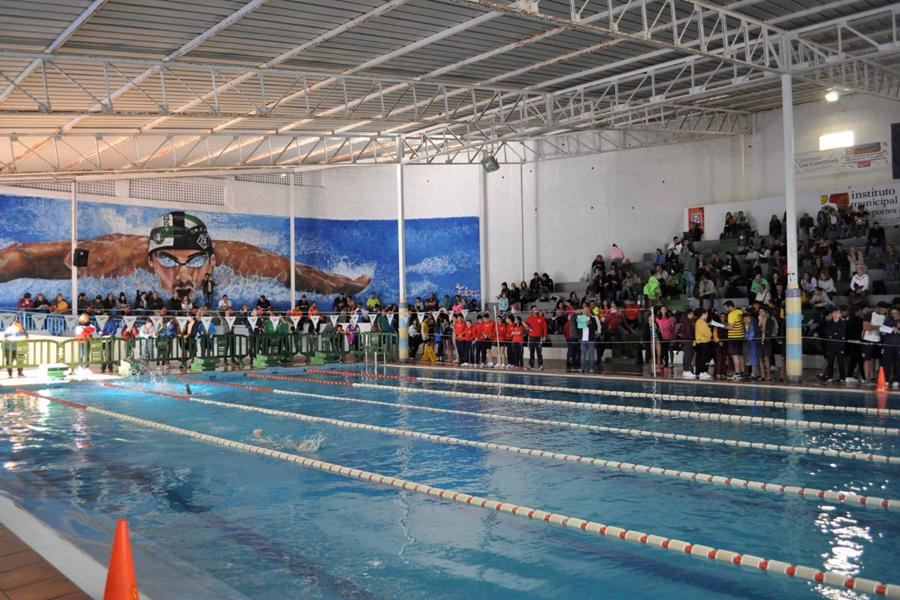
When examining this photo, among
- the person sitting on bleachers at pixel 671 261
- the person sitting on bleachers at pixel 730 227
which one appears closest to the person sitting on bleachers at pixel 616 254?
the person sitting on bleachers at pixel 671 261

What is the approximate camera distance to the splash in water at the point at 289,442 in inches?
364

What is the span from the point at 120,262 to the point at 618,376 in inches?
610

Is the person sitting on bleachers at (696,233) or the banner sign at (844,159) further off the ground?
the banner sign at (844,159)

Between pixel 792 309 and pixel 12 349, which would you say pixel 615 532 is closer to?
pixel 792 309

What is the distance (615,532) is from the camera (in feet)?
18.7

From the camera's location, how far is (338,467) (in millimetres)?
8141

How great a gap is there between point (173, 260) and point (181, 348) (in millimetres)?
6088

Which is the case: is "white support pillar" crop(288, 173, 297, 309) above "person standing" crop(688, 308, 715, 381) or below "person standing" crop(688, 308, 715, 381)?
above

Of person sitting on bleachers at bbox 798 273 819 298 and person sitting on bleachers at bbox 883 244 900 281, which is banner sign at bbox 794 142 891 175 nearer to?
person sitting on bleachers at bbox 883 244 900 281

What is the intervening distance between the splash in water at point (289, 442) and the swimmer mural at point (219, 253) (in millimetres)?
15077

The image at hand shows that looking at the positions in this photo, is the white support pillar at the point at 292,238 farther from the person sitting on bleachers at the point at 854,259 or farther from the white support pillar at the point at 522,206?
the person sitting on bleachers at the point at 854,259

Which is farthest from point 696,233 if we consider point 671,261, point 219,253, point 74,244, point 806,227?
point 74,244

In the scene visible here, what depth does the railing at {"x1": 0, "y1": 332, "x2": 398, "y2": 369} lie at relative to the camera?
1797cm

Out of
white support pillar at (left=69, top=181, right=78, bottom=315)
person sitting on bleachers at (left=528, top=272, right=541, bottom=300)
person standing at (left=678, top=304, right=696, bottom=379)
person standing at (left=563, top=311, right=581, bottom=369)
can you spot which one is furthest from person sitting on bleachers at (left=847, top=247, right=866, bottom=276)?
white support pillar at (left=69, top=181, right=78, bottom=315)
